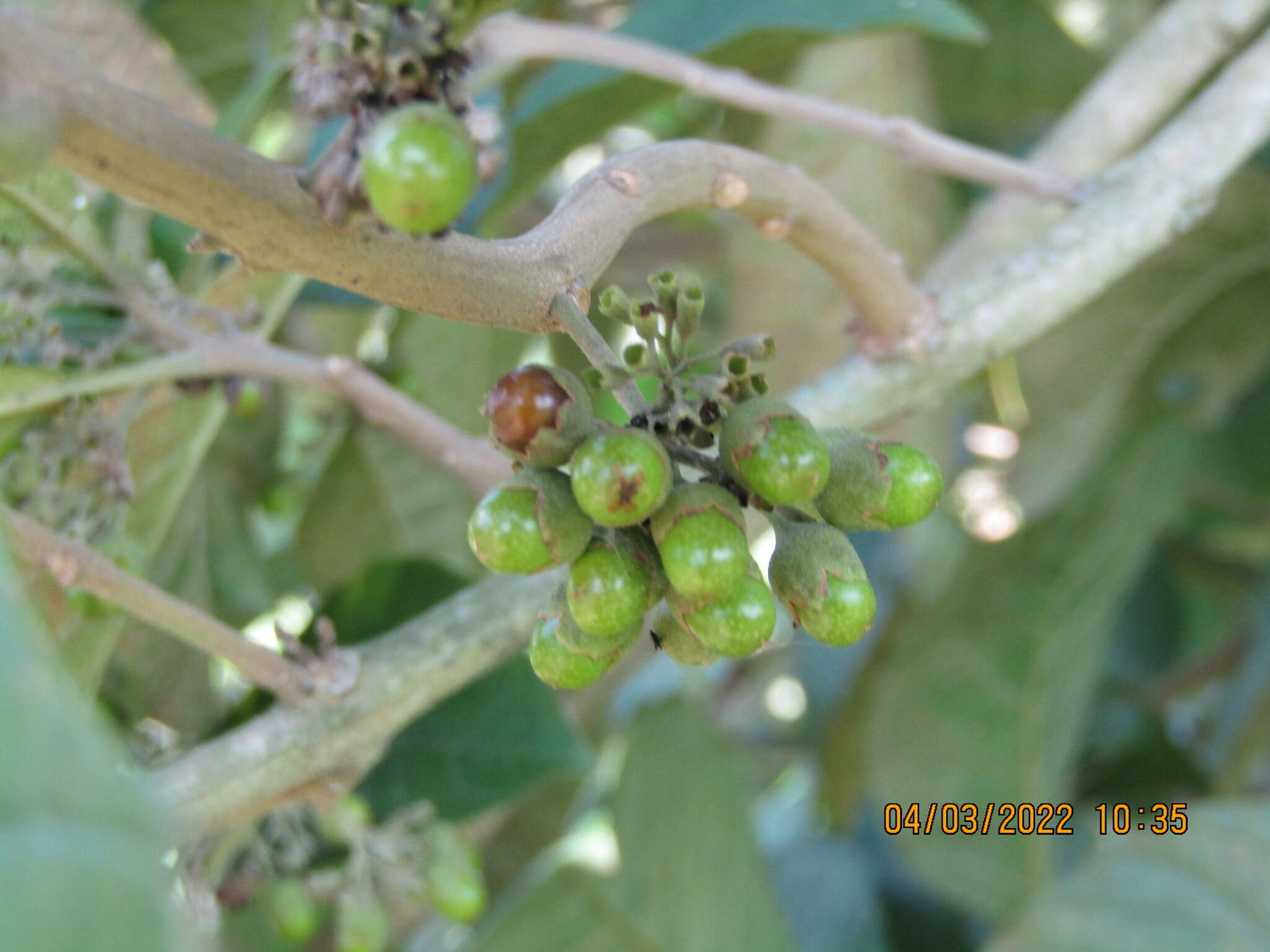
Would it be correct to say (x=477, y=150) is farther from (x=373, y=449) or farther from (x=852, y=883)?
(x=852, y=883)

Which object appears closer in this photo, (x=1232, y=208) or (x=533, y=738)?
(x=533, y=738)

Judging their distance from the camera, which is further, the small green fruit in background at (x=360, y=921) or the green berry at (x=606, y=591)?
the small green fruit in background at (x=360, y=921)

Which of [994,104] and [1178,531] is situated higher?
[994,104]

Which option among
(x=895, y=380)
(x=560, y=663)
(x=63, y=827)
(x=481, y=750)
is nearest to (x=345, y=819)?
(x=481, y=750)

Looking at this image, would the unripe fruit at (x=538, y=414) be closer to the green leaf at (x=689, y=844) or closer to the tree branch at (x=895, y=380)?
the tree branch at (x=895, y=380)

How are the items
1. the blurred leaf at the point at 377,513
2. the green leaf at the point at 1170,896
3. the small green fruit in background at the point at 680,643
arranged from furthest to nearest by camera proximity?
the blurred leaf at the point at 377,513
the green leaf at the point at 1170,896
the small green fruit in background at the point at 680,643

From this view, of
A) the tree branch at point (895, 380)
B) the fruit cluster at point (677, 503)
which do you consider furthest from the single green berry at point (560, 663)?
the tree branch at point (895, 380)

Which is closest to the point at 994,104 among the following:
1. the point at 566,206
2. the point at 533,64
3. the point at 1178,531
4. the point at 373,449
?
the point at 533,64

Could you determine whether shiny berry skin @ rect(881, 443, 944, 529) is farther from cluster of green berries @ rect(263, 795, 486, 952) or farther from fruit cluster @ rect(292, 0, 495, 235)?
cluster of green berries @ rect(263, 795, 486, 952)
